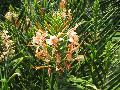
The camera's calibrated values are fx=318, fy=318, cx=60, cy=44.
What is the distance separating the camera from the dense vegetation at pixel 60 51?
2557mm

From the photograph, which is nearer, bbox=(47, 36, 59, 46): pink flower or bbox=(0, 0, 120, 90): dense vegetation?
bbox=(47, 36, 59, 46): pink flower

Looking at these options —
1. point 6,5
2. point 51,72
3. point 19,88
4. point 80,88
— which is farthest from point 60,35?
point 6,5

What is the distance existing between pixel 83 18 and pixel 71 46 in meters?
1.88

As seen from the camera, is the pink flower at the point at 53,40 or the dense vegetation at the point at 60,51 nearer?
the pink flower at the point at 53,40

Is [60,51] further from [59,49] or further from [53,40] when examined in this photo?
[53,40]

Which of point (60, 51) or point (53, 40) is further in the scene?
point (60, 51)

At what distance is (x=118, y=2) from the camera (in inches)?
214

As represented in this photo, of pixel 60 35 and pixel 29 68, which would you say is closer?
pixel 60 35

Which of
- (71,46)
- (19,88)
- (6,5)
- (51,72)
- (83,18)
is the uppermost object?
(6,5)

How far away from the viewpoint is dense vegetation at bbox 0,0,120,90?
2.56m

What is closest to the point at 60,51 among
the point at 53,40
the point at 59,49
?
the point at 59,49

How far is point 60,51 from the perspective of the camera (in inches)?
101

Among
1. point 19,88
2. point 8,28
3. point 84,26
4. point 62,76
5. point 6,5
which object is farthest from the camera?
point 6,5

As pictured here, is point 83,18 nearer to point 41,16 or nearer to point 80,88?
point 41,16
